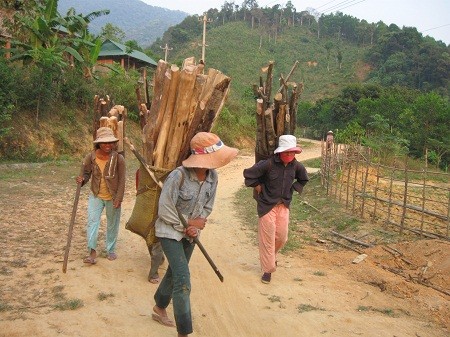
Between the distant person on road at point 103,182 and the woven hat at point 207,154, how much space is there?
186 cm

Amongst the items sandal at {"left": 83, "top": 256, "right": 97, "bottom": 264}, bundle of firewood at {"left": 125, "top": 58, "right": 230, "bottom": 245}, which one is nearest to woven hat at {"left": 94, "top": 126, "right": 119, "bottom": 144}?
bundle of firewood at {"left": 125, "top": 58, "right": 230, "bottom": 245}

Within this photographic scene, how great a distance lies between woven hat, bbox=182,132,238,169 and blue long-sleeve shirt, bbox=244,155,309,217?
1.61m

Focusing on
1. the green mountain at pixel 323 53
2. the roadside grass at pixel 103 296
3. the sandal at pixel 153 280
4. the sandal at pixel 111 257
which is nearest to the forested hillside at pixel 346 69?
the green mountain at pixel 323 53

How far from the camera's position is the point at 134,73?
24.6 metres

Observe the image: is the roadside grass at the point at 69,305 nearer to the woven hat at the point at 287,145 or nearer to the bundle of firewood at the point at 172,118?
the bundle of firewood at the point at 172,118

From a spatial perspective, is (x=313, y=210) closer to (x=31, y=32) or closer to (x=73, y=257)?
(x=73, y=257)

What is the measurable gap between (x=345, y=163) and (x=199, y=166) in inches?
357

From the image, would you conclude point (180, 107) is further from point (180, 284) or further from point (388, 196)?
point (388, 196)

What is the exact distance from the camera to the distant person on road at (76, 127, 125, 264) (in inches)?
205

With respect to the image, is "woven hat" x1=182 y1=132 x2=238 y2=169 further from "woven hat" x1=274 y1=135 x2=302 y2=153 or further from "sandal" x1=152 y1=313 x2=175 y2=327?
"woven hat" x1=274 y1=135 x2=302 y2=153

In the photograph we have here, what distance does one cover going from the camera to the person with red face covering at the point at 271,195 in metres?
5.20

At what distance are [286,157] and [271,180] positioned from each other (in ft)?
1.02

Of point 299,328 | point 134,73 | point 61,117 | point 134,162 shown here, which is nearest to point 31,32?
point 61,117

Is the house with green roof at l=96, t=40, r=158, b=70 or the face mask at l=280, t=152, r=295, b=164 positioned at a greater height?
the house with green roof at l=96, t=40, r=158, b=70
